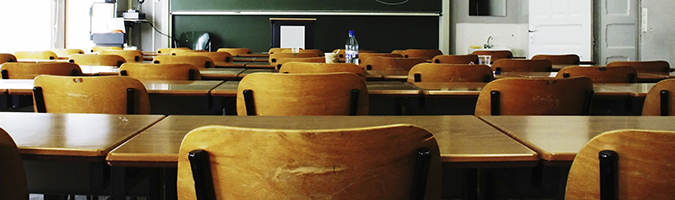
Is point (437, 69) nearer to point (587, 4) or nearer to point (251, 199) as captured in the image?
point (251, 199)

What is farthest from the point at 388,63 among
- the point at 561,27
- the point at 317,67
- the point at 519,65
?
the point at 561,27

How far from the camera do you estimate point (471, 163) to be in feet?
2.98

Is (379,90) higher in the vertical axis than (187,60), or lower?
lower

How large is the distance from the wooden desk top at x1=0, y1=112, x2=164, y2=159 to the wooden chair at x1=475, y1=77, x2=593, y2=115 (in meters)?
1.15

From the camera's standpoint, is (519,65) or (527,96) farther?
(519,65)

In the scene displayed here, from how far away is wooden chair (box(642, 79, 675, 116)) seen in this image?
1767mm

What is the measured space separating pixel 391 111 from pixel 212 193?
217 cm

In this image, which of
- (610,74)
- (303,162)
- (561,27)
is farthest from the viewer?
(561,27)

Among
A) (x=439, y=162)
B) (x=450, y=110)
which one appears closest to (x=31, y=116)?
(x=439, y=162)

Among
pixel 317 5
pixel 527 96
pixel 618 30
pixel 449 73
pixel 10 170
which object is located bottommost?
pixel 10 170

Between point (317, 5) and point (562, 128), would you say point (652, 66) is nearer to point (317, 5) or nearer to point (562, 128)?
point (562, 128)

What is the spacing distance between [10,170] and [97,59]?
11.7 ft

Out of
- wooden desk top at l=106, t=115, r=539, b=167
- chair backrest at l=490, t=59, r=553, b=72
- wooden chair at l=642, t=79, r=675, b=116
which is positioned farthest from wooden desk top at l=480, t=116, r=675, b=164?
chair backrest at l=490, t=59, r=553, b=72

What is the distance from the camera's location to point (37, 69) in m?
2.86
